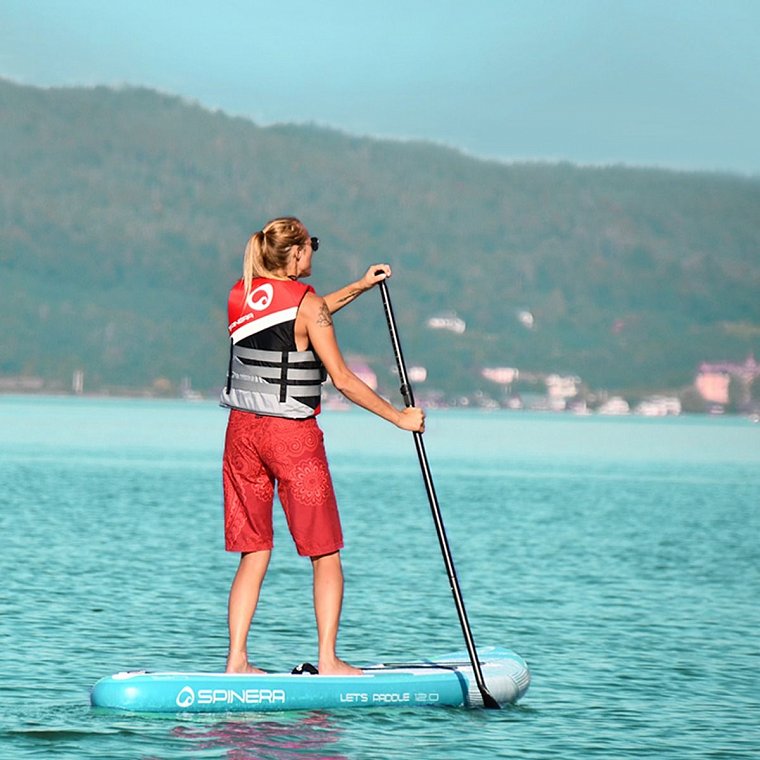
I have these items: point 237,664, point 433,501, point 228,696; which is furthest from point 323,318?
point 228,696

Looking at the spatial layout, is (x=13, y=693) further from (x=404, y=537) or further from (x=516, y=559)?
(x=404, y=537)

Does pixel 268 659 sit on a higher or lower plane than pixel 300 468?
lower

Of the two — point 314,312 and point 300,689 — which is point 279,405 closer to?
point 314,312

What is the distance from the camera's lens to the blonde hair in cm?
972

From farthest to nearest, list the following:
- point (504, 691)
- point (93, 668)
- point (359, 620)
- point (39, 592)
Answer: point (39, 592)
point (359, 620)
point (93, 668)
point (504, 691)

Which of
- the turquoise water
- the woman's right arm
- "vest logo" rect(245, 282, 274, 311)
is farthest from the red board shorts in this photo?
the turquoise water

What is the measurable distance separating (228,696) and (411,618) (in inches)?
252

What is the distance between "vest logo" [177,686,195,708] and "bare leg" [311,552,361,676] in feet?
2.54

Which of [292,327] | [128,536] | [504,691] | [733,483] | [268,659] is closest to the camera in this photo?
[292,327]

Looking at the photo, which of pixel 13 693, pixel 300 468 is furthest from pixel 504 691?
pixel 13 693

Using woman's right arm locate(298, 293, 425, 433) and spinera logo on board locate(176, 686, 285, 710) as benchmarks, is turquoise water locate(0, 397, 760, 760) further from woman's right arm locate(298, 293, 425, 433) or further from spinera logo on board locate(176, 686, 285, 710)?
woman's right arm locate(298, 293, 425, 433)

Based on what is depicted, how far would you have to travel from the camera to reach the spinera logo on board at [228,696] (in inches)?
390

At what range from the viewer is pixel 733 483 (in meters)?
58.1

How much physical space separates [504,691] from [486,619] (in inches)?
226
